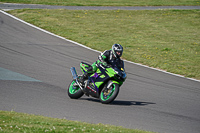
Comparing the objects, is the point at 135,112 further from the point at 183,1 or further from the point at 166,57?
the point at 183,1

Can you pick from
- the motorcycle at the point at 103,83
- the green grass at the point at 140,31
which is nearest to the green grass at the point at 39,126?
the motorcycle at the point at 103,83

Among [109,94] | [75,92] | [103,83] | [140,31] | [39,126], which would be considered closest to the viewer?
[39,126]

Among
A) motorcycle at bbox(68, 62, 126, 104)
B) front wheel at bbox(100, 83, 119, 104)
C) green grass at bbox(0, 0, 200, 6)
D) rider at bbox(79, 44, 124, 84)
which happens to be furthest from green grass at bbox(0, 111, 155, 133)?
green grass at bbox(0, 0, 200, 6)

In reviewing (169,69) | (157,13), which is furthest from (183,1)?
(169,69)

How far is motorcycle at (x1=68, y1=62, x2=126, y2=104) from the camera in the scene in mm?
9977

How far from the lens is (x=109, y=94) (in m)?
10.2

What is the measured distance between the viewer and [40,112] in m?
8.86

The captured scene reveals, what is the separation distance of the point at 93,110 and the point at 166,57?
1096cm

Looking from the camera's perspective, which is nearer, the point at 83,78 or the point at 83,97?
the point at 83,78

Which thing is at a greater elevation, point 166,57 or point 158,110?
point 166,57

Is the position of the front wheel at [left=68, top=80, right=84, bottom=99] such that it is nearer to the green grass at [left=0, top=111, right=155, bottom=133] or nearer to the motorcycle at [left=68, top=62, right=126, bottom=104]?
the motorcycle at [left=68, top=62, right=126, bottom=104]

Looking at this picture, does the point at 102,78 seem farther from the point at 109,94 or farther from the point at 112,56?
the point at 112,56

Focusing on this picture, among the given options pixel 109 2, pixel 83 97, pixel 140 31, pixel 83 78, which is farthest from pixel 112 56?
pixel 109 2

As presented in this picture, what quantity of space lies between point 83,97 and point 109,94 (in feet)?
5.57
